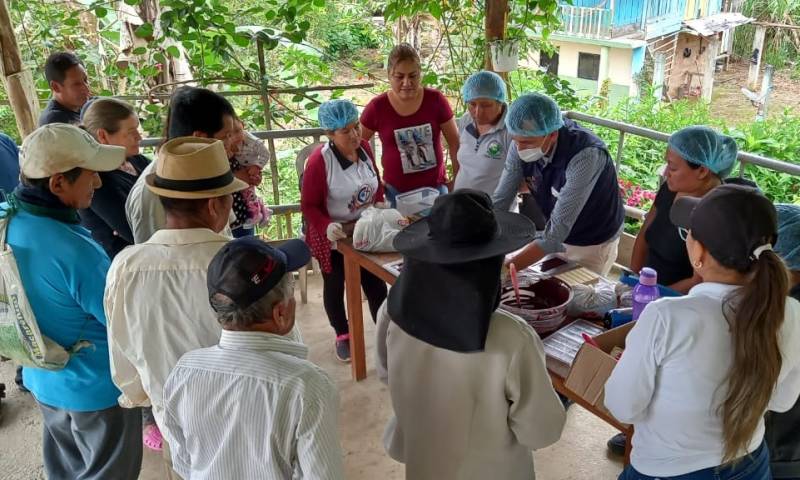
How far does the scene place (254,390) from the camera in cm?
128

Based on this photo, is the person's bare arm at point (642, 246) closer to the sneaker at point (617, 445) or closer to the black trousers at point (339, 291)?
the sneaker at point (617, 445)

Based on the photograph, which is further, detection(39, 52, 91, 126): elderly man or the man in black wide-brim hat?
detection(39, 52, 91, 126): elderly man

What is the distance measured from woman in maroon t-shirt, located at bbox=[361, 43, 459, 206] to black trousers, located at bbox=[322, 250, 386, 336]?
18.7 inches

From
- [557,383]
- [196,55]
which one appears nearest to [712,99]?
[196,55]

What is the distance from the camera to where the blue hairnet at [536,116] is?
243cm

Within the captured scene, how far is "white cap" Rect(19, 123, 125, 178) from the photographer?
5.91 ft

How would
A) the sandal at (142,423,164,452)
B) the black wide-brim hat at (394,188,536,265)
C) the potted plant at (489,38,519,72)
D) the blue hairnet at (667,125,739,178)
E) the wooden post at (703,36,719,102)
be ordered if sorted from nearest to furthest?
the black wide-brim hat at (394,188,536,265) < the blue hairnet at (667,125,739,178) < the sandal at (142,423,164,452) < the potted plant at (489,38,519,72) < the wooden post at (703,36,719,102)

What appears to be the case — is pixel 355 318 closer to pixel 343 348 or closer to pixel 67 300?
pixel 343 348

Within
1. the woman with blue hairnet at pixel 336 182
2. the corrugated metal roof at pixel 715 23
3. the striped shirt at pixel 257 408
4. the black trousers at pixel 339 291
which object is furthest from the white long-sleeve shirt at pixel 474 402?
the corrugated metal roof at pixel 715 23

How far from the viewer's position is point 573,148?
2.50 m

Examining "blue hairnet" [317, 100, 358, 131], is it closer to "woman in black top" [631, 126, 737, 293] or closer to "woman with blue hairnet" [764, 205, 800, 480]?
"woman in black top" [631, 126, 737, 293]

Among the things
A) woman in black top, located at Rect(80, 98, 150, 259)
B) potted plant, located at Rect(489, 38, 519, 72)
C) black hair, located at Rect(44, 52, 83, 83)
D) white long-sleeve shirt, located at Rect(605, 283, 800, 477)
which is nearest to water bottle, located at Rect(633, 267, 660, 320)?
white long-sleeve shirt, located at Rect(605, 283, 800, 477)

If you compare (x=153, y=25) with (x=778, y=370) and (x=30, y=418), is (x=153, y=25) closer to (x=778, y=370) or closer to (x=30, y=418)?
(x=30, y=418)

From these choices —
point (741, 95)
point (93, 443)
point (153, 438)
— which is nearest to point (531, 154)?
point (93, 443)
